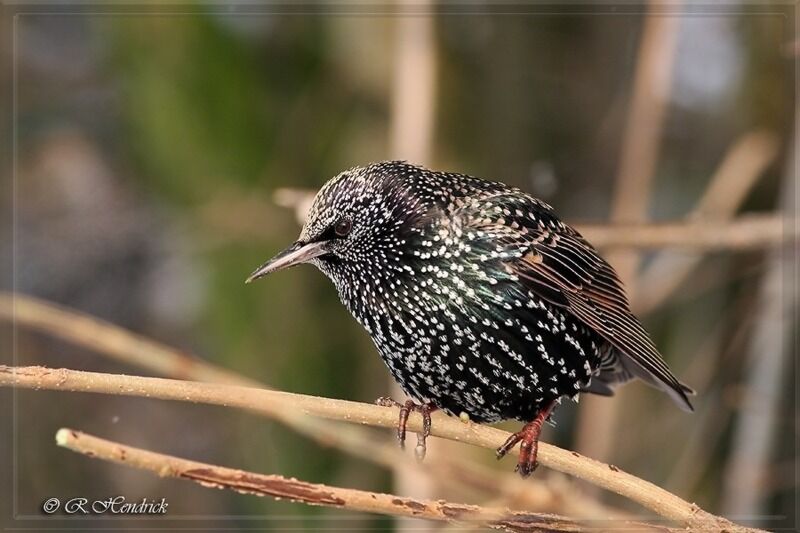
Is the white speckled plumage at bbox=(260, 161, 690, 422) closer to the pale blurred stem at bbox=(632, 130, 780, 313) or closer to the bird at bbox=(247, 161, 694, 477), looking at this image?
the bird at bbox=(247, 161, 694, 477)

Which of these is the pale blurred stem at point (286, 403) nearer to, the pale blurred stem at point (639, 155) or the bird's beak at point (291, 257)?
the bird's beak at point (291, 257)

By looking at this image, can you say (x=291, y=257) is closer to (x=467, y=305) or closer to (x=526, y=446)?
(x=467, y=305)

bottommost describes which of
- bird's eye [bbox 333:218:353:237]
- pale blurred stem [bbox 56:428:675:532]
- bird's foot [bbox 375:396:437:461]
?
pale blurred stem [bbox 56:428:675:532]

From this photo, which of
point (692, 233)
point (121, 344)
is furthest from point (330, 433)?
point (692, 233)

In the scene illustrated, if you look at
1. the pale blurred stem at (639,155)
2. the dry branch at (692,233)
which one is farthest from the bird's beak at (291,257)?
the pale blurred stem at (639,155)

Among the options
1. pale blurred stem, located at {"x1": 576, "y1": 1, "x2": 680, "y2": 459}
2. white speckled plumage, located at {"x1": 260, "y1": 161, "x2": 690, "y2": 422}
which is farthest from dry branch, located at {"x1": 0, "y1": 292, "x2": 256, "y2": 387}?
pale blurred stem, located at {"x1": 576, "y1": 1, "x2": 680, "y2": 459}
